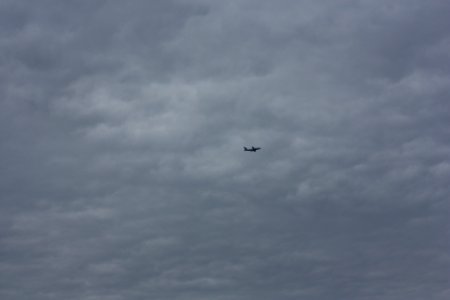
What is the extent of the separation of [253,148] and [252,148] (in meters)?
0.48

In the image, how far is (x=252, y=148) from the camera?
5988cm

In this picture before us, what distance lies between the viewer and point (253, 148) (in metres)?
59.6

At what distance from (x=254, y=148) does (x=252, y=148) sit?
919 mm

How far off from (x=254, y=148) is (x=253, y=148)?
0.50 m

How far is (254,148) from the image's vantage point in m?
59.7
